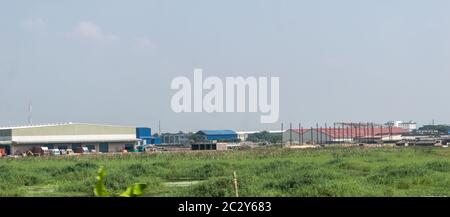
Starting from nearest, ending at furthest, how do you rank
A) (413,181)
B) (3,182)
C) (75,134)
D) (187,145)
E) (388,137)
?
(413,181)
(3,182)
(75,134)
(187,145)
(388,137)

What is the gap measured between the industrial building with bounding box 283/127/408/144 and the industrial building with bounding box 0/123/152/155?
1583 centimetres

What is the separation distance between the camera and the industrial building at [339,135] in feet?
169

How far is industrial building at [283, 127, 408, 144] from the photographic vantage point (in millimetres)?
51469

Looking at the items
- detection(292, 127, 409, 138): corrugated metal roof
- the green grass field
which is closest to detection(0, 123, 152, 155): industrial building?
detection(292, 127, 409, 138): corrugated metal roof

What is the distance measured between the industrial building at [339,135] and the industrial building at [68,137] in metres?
15.8

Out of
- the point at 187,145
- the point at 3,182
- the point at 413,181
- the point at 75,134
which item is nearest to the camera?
the point at 413,181

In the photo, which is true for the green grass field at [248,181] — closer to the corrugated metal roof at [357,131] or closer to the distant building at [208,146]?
the distant building at [208,146]

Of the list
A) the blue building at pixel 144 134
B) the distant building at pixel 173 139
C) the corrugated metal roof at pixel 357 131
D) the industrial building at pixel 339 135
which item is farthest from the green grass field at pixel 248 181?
the corrugated metal roof at pixel 357 131

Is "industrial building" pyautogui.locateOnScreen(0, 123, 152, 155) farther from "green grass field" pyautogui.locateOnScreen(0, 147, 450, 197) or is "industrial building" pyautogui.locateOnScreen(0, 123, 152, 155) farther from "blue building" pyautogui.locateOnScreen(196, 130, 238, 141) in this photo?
"green grass field" pyautogui.locateOnScreen(0, 147, 450, 197)

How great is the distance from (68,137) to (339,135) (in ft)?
82.3

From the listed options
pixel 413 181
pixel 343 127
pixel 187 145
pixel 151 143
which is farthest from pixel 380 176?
pixel 343 127
